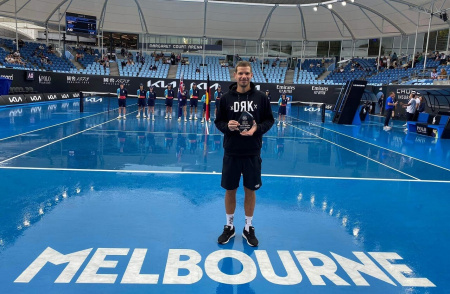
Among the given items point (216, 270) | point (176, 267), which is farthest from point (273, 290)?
point (176, 267)

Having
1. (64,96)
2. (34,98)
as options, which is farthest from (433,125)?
(64,96)

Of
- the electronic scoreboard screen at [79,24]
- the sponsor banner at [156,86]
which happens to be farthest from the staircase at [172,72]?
the electronic scoreboard screen at [79,24]

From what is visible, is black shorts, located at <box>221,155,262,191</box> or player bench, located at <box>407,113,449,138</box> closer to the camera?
black shorts, located at <box>221,155,262,191</box>

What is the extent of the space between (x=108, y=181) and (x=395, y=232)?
15.6ft

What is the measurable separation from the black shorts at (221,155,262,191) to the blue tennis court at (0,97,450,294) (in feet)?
2.36

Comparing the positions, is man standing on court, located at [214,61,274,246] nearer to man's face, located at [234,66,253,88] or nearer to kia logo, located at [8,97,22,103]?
man's face, located at [234,66,253,88]

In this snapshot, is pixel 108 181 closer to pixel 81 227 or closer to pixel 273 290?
pixel 81 227

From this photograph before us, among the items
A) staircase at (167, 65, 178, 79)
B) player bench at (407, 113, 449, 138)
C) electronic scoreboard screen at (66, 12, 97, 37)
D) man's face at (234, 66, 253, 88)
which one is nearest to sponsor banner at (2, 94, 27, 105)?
electronic scoreboard screen at (66, 12, 97, 37)

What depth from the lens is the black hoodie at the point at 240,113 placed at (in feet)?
12.7

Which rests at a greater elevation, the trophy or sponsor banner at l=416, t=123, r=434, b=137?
the trophy

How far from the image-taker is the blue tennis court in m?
3.23

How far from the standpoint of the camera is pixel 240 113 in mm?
3869

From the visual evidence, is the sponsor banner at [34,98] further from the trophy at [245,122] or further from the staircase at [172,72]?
the trophy at [245,122]

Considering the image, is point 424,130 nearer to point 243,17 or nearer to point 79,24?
point 243,17
